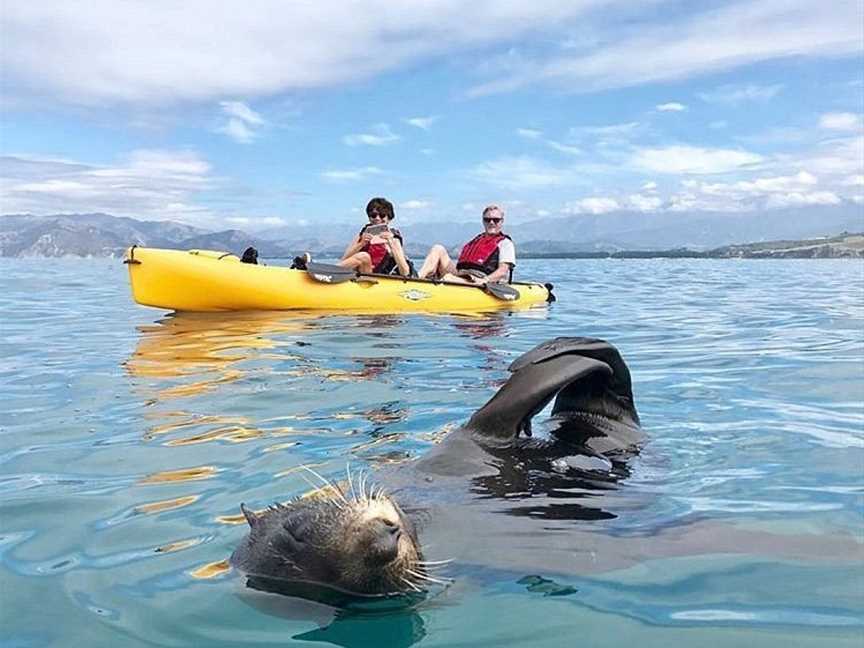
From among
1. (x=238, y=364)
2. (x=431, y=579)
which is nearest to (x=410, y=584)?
(x=431, y=579)

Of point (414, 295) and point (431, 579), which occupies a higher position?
point (414, 295)

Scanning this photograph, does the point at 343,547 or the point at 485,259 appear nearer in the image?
the point at 343,547

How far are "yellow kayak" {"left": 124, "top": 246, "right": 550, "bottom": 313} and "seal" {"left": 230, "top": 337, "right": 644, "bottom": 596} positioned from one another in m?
10.2

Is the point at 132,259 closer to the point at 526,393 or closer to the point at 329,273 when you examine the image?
the point at 329,273

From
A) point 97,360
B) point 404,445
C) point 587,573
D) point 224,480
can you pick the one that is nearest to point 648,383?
point 404,445

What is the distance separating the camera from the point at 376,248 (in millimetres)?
15625

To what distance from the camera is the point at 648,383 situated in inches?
318

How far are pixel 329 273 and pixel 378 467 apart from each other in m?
10.4

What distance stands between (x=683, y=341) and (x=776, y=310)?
5970mm

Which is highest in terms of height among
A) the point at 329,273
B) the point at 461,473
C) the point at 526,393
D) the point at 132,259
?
the point at 132,259

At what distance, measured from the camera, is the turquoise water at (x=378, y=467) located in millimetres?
2975

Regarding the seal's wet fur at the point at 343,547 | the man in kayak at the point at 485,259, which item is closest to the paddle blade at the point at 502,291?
the man in kayak at the point at 485,259

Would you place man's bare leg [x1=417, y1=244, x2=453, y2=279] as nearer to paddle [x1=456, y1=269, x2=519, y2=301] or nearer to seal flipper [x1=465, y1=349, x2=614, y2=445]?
paddle [x1=456, y1=269, x2=519, y2=301]

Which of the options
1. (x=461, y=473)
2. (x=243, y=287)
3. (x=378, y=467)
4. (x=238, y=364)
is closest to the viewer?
(x=461, y=473)
